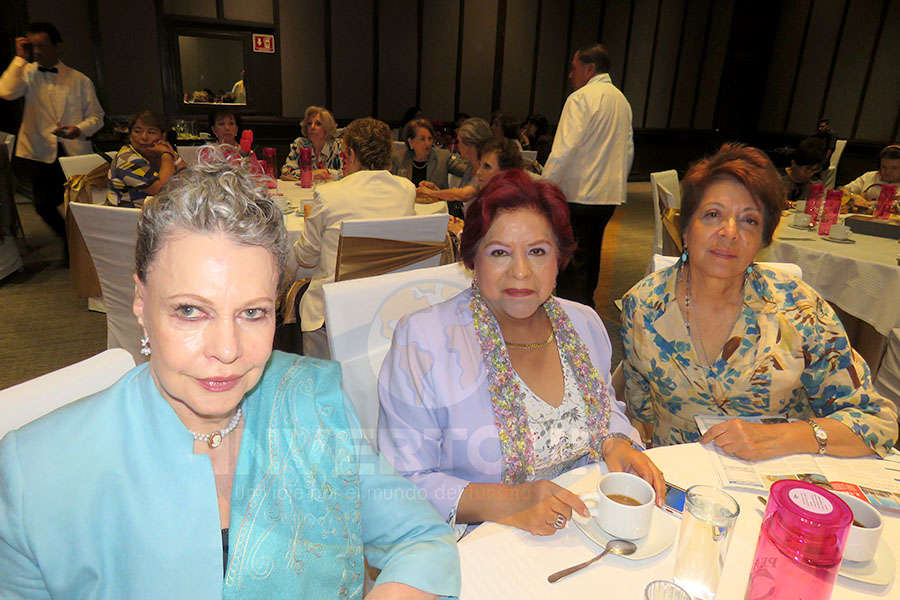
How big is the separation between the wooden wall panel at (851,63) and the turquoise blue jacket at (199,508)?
1136cm

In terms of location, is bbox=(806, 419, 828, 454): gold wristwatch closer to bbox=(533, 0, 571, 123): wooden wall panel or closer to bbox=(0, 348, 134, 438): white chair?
Answer: bbox=(0, 348, 134, 438): white chair

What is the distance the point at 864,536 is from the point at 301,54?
9.16 metres

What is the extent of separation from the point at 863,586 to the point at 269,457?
3.50 feet

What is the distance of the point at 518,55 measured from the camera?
10562mm

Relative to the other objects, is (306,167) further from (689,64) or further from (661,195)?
(689,64)

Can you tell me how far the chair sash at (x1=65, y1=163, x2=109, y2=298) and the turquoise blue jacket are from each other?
11.3 ft

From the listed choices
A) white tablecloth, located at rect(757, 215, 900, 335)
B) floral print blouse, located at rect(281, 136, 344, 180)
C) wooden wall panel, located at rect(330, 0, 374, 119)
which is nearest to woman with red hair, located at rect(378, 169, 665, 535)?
white tablecloth, located at rect(757, 215, 900, 335)

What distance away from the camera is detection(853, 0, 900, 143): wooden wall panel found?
28.5 feet

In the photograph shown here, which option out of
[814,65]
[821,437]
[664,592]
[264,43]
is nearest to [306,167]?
[821,437]

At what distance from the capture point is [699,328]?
1.77 m

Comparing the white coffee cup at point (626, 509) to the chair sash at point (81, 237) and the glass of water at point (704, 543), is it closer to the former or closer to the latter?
the glass of water at point (704, 543)

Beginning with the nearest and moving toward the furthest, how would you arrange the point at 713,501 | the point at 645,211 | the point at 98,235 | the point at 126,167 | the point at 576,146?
the point at 713,501
the point at 98,235
the point at 126,167
the point at 576,146
the point at 645,211

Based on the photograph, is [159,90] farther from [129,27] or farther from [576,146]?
[576,146]

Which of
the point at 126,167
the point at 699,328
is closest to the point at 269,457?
the point at 699,328
